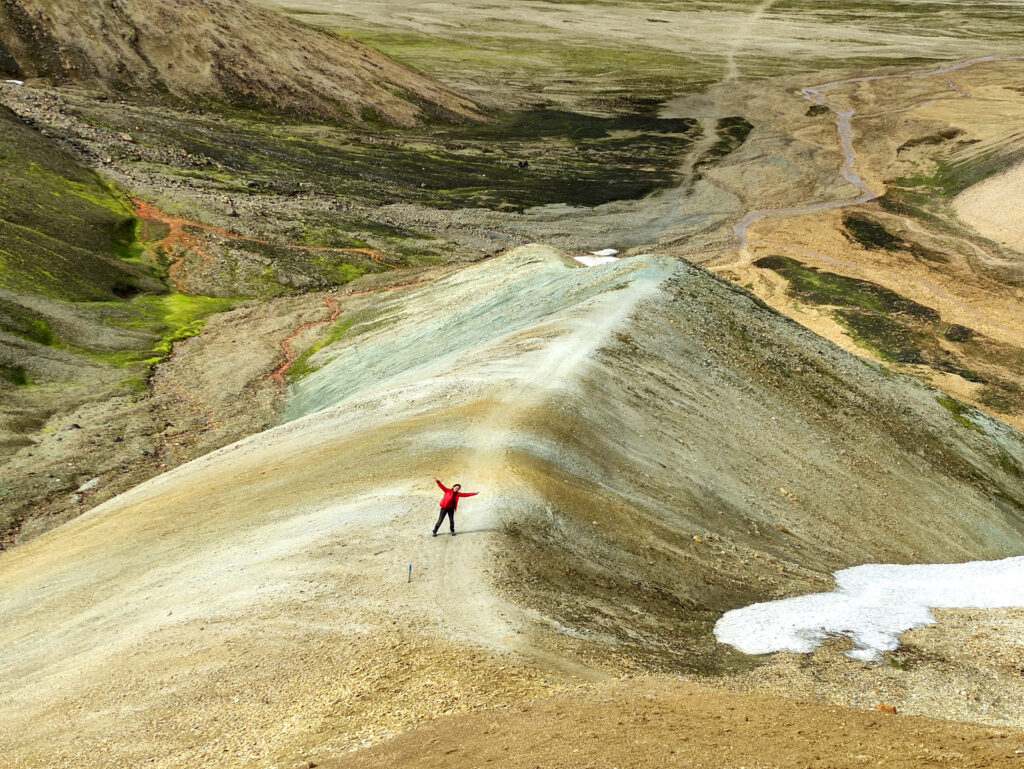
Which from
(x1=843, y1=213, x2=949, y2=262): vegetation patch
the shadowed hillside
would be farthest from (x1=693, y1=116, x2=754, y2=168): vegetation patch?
the shadowed hillside

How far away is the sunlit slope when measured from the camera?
2067cm

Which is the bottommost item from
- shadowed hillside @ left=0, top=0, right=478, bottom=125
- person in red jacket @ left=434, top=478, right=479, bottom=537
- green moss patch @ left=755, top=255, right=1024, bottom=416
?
green moss patch @ left=755, top=255, right=1024, bottom=416

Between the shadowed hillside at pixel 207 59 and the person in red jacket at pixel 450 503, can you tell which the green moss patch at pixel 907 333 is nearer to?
the person in red jacket at pixel 450 503

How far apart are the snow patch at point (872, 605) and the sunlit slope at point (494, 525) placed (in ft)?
3.21

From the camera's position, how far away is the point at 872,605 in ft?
92.7

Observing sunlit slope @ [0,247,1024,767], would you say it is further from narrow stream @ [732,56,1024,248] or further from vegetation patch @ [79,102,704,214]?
narrow stream @ [732,56,1024,248]

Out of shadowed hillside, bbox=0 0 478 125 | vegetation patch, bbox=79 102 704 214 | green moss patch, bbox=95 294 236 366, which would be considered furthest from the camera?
shadowed hillside, bbox=0 0 478 125

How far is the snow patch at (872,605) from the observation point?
2503 cm

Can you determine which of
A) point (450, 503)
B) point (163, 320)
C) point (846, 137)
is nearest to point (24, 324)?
point (163, 320)

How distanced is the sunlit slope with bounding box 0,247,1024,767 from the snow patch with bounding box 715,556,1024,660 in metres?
0.98

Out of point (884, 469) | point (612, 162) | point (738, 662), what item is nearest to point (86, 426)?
point (738, 662)

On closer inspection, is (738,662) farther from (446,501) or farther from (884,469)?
(884,469)

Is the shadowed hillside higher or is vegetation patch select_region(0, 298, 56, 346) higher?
the shadowed hillside

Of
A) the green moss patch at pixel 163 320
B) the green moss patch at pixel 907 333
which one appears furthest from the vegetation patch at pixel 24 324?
the green moss patch at pixel 907 333
